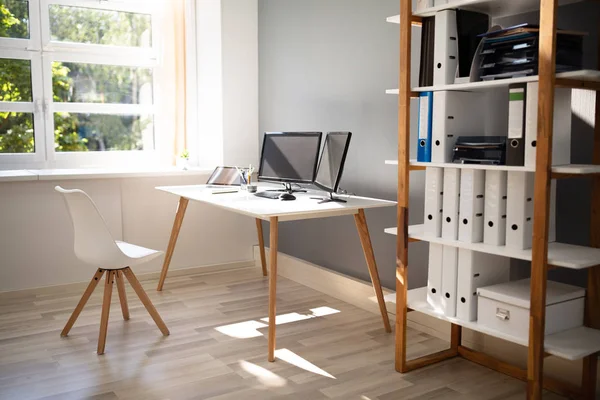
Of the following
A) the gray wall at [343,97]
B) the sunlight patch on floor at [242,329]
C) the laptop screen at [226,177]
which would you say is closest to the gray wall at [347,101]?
the gray wall at [343,97]

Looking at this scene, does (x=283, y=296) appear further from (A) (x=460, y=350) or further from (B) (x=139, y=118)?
(B) (x=139, y=118)

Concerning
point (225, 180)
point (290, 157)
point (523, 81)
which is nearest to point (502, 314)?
point (523, 81)

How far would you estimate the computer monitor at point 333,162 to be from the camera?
11.3 ft

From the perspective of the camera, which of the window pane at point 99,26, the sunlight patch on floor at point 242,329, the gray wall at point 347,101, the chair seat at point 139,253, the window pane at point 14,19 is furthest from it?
the window pane at point 99,26

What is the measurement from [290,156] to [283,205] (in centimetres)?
63

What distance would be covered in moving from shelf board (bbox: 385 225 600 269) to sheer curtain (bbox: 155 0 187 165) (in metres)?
2.86

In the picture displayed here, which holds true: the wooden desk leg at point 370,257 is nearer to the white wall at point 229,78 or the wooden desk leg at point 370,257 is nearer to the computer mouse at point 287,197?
the computer mouse at point 287,197

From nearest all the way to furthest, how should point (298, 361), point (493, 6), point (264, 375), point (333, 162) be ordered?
1. point (493, 6)
2. point (264, 375)
3. point (298, 361)
4. point (333, 162)

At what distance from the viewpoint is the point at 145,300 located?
3316 mm

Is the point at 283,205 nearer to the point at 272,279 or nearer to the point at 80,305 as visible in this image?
the point at 272,279

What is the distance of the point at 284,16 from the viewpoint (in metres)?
4.53

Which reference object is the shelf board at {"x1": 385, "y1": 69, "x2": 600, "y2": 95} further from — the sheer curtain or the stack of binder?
the sheer curtain

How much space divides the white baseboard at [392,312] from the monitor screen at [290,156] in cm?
73

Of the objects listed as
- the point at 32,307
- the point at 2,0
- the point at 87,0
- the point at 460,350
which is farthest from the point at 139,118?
the point at 460,350
